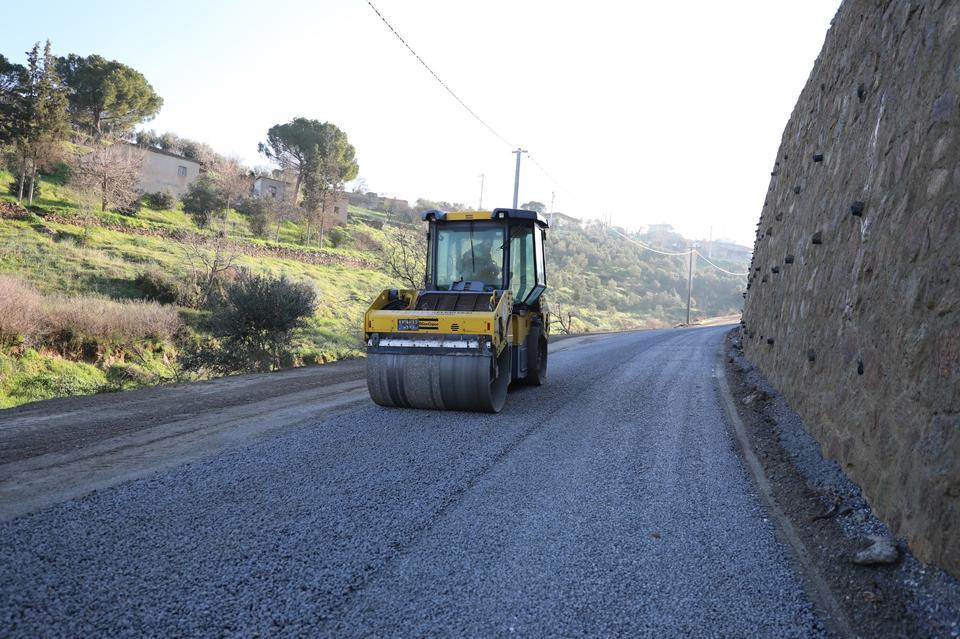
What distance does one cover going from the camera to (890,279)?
4523 mm

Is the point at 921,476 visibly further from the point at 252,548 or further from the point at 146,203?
the point at 146,203

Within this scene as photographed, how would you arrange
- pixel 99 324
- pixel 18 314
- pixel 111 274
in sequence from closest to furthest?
1. pixel 18 314
2. pixel 99 324
3. pixel 111 274

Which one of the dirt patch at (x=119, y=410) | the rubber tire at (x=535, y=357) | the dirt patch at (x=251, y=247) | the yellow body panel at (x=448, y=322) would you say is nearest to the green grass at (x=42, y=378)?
the dirt patch at (x=119, y=410)

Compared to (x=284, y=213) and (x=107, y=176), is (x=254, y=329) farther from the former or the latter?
(x=284, y=213)

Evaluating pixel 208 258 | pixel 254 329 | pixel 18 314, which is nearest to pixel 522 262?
pixel 254 329

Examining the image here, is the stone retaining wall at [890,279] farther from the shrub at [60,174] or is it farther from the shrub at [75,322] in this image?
the shrub at [60,174]

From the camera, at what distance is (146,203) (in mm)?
40500

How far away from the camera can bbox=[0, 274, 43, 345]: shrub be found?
46.2 ft

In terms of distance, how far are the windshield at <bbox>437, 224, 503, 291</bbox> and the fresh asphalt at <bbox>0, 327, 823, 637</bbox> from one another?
10.5 feet

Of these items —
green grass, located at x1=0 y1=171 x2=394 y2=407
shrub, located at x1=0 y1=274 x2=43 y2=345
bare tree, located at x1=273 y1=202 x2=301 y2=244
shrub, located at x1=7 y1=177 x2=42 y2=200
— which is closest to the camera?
green grass, located at x1=0 y1=171 x2=394 y2=407

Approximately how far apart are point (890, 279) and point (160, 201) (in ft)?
150

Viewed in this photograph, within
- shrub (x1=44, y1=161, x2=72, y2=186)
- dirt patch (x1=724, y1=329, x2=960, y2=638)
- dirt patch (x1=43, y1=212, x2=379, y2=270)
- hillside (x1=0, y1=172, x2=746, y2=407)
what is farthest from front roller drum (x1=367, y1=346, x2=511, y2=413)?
shrub (x1=44, y1=161, x2=72, y2=186)

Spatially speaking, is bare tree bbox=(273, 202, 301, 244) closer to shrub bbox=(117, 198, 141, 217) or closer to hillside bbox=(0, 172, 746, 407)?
hillside bbox=(0, 172, 746, 407)

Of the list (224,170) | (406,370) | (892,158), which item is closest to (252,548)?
(406,370)
